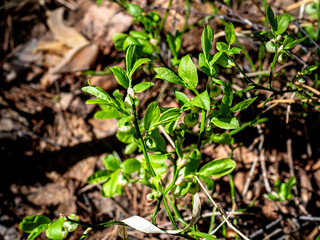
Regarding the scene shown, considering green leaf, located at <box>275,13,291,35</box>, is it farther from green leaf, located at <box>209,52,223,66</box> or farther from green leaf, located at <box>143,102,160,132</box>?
green leaf, located at <box>143,102,160,132</box>

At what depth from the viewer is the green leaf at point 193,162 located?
834 mm

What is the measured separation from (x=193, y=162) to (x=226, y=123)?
0.52 ft

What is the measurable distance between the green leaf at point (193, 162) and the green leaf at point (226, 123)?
0.11 m

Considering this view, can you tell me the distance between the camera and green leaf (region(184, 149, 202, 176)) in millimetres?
834

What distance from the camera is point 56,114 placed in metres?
1.98

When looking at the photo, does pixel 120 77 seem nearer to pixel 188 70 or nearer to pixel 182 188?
pixel 188 70

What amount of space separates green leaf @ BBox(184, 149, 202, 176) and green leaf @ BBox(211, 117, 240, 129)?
0.35ft

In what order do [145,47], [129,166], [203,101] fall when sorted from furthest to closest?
[145,47], [129,166], [203,101]

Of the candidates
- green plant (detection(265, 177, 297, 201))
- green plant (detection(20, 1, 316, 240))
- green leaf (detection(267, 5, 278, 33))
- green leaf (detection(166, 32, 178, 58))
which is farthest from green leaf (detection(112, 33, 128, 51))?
green plant (detection(265, 177, 297, 201))

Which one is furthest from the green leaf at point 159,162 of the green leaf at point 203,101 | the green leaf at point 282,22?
the green leaf at point 282,22

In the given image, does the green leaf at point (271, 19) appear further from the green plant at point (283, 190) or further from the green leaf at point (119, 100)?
the green plant at point (283, 190)

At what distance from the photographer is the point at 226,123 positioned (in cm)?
79

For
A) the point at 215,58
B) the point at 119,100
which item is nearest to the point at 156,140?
the point at 119,100

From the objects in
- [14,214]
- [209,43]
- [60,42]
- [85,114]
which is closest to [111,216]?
[14,214]
